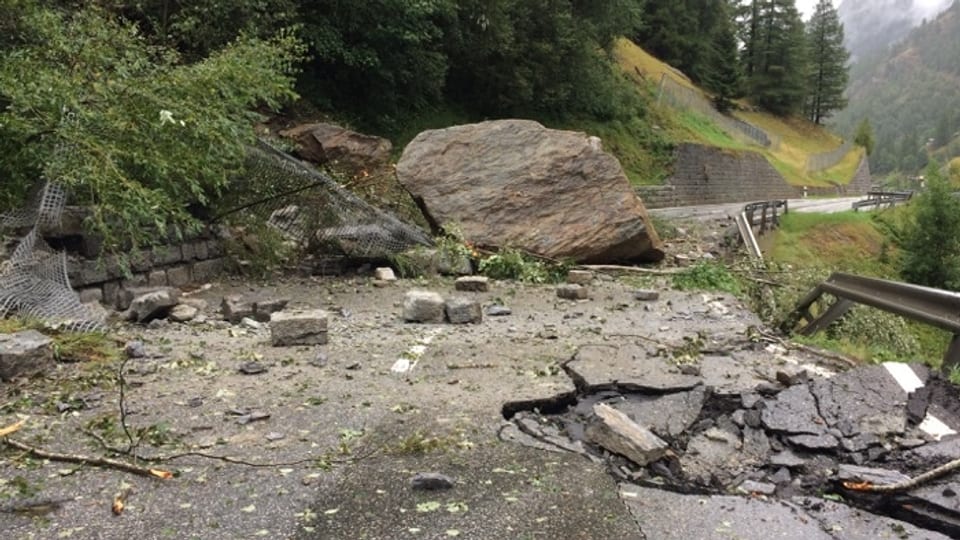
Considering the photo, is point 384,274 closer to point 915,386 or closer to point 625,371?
point 625,371

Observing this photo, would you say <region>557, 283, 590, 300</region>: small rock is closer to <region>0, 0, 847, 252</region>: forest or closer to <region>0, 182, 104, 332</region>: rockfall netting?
<region>0, 0, 847, 252</region>: forest

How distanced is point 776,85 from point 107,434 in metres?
60.2

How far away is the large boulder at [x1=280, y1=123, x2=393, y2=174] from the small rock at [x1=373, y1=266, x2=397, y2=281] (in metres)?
3.97

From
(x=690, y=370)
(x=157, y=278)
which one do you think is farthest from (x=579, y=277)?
(x=157, y=278)

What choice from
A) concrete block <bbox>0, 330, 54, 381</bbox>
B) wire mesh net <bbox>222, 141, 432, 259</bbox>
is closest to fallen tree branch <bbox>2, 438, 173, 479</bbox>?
concrete block <bbox>0, 330, 54, 381</bbox>

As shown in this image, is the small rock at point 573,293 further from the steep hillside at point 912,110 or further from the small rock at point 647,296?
the steep hillside at point 912,110

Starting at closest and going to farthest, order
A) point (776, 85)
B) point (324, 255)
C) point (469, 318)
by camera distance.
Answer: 1. point (469, 318)
2. point (324, 255)
3. point (776, 85)

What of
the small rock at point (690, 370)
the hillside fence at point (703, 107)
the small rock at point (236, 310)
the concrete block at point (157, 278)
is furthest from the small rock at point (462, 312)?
the hillside fence at point (703, 107)

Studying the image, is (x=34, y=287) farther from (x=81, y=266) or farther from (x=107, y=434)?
(x=107, y=434)

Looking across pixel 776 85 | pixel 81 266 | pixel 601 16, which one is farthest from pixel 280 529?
pixel 776 85

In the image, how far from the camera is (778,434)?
11.5ft

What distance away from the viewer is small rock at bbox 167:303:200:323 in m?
5.93

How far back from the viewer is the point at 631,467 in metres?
3.11

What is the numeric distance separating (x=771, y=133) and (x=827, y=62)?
77.8 ft
